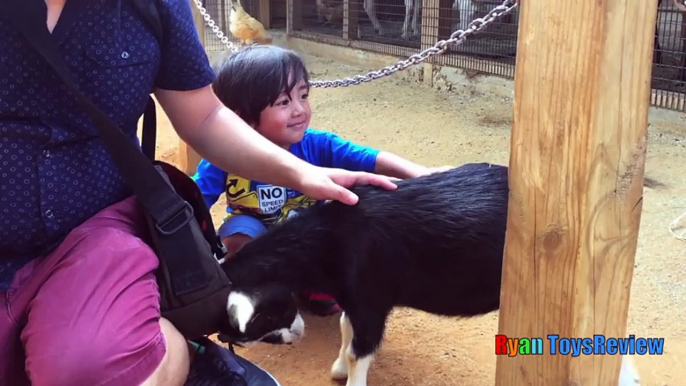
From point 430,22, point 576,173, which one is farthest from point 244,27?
point 576,173

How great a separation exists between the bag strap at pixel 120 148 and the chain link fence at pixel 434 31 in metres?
1.39

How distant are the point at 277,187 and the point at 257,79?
41 centimetres

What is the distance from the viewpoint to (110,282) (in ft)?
4.56

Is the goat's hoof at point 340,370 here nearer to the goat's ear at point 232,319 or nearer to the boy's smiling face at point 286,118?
the goat's ear at point 232,319

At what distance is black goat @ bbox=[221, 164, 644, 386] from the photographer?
1.98 meters

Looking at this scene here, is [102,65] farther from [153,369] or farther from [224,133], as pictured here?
[153,369]

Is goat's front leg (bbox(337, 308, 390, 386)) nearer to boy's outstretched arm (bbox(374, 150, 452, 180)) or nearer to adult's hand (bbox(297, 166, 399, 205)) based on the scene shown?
adult's hand (bbox(297, 166, 399, 205))

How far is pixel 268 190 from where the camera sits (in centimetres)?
262

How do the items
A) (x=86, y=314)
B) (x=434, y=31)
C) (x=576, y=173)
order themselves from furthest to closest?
(x=434, y=31) < (x=86, y=314) < (x=576, y=173)

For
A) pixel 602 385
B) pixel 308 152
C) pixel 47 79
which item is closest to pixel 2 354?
pixel 47 79

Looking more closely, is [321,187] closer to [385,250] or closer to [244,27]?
[385,250]

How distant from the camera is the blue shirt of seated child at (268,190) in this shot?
2592mm

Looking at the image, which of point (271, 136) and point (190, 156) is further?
point (190, 156)

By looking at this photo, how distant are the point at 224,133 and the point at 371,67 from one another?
19.6 feet
